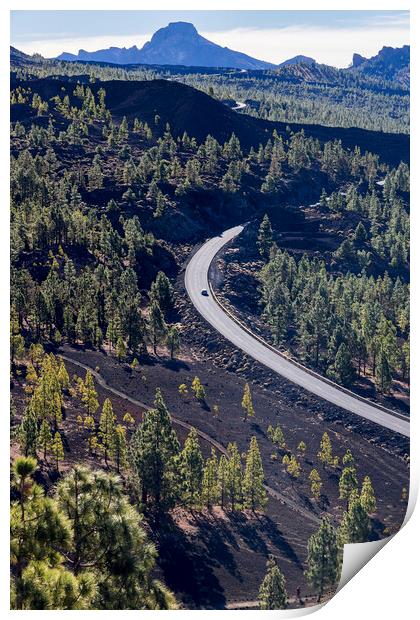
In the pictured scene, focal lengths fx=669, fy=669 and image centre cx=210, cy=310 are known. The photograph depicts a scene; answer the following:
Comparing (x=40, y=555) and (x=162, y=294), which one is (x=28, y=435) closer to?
(x=40, y=555)

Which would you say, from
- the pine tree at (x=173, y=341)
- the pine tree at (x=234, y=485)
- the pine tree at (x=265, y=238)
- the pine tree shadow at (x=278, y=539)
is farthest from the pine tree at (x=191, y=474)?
the pine tree at (x=265, y=238)

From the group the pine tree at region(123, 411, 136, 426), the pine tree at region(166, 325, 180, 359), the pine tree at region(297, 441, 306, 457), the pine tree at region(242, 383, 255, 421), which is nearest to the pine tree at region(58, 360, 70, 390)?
the pine tree at region(123, 411, 136, 426)

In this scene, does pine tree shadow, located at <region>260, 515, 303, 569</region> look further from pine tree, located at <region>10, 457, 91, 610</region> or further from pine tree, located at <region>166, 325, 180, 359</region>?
pine tree, located at <region>166, 325, 180, 359</region>

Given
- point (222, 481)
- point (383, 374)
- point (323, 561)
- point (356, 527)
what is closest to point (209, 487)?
point (222, 481)

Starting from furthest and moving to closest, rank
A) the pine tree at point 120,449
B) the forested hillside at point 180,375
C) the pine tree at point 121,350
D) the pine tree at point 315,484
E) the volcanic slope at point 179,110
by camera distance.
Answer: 1. the volcanic slope at point 179,110
2. the pine tree at point 121,350
3. the pine tree at point 315,484
4. the pine tree at point 120,449
5. the forested hillside at point 180,375

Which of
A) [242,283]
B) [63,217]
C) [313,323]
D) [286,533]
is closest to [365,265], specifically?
[242,283]

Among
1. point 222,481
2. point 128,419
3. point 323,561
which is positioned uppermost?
point 128,419

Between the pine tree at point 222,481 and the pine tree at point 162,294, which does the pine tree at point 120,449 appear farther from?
the pine tree at point 162,294
